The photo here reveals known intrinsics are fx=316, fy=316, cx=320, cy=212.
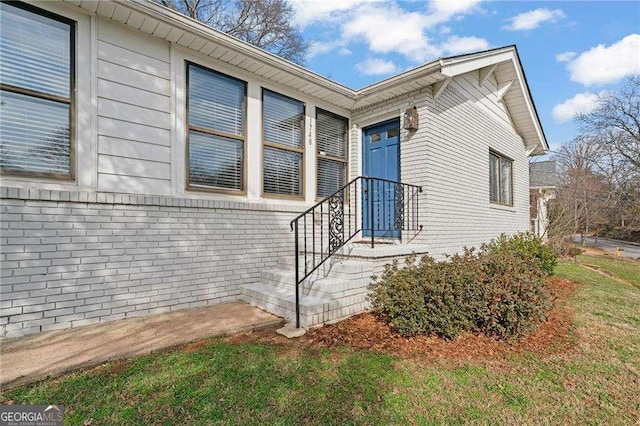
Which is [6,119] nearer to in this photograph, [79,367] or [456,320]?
[79,367]

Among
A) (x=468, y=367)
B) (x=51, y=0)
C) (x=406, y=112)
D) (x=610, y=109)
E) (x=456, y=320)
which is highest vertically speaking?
(x=610, y=109)

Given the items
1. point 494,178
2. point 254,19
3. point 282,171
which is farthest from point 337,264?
point 254,19

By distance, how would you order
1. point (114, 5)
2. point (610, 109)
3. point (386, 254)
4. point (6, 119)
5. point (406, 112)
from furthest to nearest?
1. point (610, 109)
2. point (406, 112)
3. point (386, 254)
4. point (114, 5)
5. point (6, 119)

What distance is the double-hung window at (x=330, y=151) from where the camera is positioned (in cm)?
627

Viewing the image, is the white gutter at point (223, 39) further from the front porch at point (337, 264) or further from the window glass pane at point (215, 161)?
the front porch at point (337, 264)

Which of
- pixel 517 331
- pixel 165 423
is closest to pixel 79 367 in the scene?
pixel 165 423

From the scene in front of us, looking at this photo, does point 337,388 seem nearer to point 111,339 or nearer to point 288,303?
point 288,303

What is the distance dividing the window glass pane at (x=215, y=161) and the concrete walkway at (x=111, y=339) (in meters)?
1.90

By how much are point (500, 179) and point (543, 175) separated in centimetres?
1157

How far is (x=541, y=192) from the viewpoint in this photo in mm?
15602

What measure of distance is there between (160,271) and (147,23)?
319 centimetres

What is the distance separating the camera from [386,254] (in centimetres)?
466

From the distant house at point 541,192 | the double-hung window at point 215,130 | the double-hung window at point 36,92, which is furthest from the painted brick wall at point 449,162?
the distant house at point 541,192

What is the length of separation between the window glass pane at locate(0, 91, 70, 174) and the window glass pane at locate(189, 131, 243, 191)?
146 centimetres
